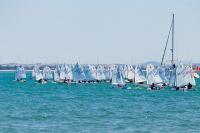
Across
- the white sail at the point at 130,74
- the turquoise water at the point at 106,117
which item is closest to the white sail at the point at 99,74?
the white sail at the point at 130,74

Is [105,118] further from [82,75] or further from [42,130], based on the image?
[82,75]

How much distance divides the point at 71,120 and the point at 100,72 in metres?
122

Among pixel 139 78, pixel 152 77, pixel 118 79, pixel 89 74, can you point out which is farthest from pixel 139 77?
pixel 152 77

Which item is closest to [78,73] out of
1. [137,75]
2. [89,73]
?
[89,73]

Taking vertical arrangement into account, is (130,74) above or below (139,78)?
above

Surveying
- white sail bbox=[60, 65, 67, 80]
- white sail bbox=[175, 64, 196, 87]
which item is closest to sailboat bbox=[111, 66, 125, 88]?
white sail bbox=[175, 64, 196, 87]

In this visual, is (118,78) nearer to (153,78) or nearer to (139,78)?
(153,78)

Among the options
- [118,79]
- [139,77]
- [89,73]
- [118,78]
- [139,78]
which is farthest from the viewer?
[89,73]

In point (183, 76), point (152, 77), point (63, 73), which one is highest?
point (63, 73)

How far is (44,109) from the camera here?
78562 millimetres

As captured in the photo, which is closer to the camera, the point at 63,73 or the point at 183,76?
the point at 183,76

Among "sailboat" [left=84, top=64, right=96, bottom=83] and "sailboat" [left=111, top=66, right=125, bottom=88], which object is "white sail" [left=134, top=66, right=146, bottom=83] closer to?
"sailboat" [left=84, top=64, right=96, bottom=83]

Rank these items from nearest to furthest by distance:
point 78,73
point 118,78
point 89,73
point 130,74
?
point 118,78, point 78,73, point 89,73, point 130,74

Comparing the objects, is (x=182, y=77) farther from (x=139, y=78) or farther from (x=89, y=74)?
(x=89, y=74)
